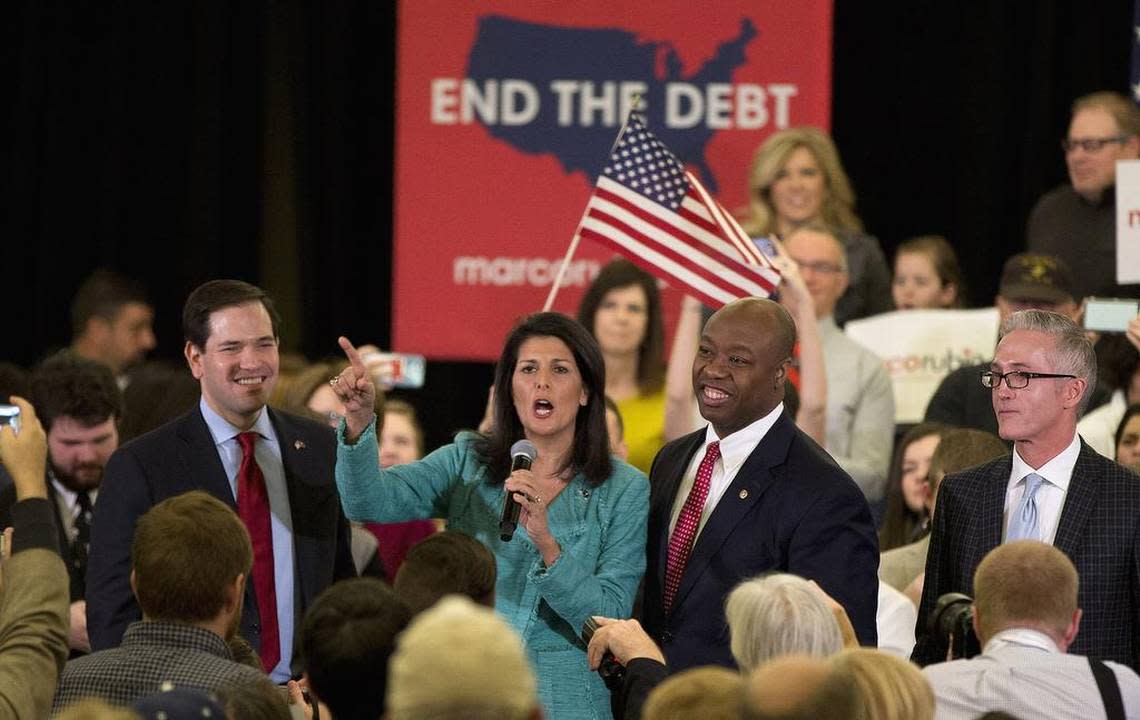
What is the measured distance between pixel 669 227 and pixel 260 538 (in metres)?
2.39

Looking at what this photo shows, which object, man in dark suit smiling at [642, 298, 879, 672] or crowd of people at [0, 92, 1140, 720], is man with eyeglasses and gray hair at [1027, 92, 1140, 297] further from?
man in dark suit smiling at [642, 298, 879, 672]

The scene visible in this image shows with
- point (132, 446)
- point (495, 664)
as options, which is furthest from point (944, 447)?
point (495, 664)

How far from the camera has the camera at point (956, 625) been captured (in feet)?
14.8

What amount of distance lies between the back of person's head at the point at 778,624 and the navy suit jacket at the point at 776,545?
2.91 ft

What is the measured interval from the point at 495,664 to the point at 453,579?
2300 mm

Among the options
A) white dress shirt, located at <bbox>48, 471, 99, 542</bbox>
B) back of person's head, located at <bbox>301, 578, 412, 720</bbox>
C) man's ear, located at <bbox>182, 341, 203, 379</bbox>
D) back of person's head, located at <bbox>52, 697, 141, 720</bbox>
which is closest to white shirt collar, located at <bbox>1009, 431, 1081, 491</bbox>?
back of person's head, located at <bbox>301, 578, 412, 720</bbox>

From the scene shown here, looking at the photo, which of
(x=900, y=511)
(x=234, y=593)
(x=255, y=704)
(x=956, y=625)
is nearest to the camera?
(x=255, y=704)

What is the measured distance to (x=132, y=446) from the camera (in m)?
5.28

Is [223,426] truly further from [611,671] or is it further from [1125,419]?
[1125,419]

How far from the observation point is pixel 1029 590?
408cm

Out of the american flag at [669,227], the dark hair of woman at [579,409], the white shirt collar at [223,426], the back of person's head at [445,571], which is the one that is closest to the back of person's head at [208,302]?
the white shirt collar at [223,426]

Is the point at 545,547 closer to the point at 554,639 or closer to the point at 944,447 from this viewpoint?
the point at 554,639

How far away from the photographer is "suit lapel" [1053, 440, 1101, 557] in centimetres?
486

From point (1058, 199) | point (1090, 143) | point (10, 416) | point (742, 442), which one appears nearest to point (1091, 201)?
point (1058, 199)
